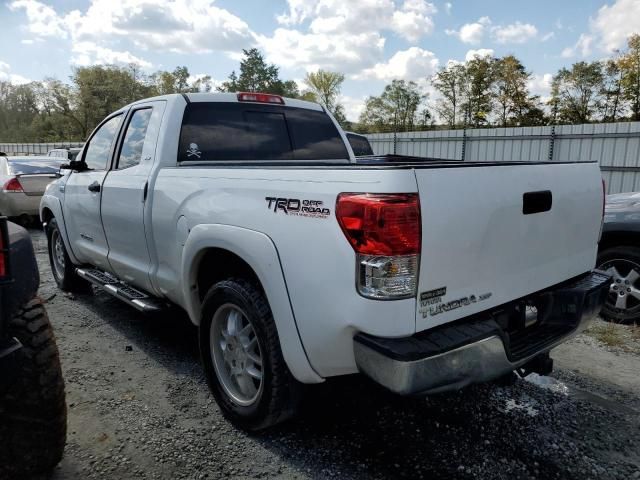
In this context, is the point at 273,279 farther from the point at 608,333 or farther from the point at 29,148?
the point at 29,148

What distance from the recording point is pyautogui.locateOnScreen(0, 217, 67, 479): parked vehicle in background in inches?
77.5

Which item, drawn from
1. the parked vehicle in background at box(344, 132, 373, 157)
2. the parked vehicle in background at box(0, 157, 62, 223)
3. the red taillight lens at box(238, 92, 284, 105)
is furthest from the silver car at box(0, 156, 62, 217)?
the red taillight lens at box(238, 92, 284, 105)

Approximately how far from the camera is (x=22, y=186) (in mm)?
9812

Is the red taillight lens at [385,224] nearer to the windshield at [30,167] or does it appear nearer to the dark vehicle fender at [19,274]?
the dark vehicle fender at [19,274]

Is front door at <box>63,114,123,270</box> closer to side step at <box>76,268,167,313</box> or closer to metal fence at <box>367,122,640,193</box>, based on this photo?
side step at <box>76,268,167,313</box>

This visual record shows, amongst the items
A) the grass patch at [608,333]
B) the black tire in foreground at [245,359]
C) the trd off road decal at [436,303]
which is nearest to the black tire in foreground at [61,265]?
the black tire in foreground at [245,359]

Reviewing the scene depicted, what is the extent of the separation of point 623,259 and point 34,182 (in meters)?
10.3

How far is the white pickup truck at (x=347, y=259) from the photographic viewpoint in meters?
1.97

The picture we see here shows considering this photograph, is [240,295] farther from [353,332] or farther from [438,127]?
[438,127]

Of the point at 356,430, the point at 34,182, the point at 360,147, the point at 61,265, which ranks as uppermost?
the point at 360,147

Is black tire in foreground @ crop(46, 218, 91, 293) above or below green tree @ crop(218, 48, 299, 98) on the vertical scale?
below

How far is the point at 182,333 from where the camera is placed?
443cm

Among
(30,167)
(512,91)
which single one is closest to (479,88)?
(512,91)

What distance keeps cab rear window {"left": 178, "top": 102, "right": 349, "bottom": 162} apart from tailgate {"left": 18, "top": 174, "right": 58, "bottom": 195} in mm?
7952
